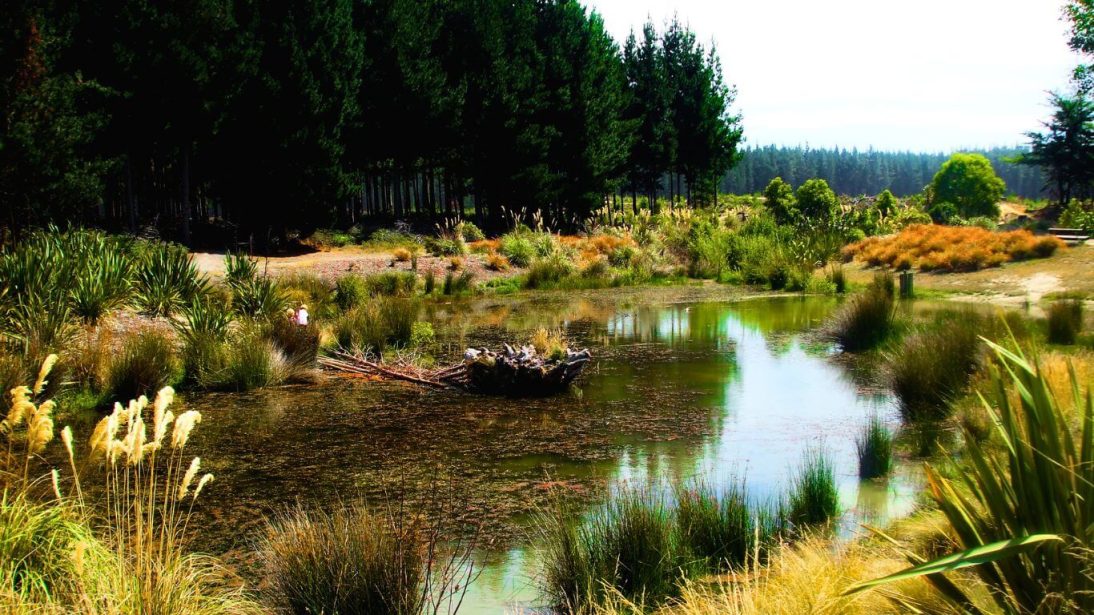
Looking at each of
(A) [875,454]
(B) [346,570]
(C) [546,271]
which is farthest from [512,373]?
(C) [546,271]

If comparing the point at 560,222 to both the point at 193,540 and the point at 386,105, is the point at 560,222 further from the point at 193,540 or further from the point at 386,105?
the point at 193,540

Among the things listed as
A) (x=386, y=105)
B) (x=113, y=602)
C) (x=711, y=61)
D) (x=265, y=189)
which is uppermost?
(x=711, y=61)

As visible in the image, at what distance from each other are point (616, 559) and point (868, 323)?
30.1 feet

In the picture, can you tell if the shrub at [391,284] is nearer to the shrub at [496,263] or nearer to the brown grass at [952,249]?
the shrub at [496,263]

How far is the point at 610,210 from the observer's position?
130 feet

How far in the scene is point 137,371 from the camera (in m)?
9.09

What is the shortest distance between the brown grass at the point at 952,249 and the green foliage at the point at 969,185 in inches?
1430

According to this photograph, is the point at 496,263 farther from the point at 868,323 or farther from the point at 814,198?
the point at 814,198

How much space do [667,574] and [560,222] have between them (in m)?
34.8

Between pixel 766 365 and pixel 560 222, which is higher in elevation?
pixel 560 222

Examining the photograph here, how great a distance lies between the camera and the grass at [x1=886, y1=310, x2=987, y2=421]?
7.97 meters

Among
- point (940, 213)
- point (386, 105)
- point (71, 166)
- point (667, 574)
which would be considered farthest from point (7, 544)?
point (940, 213)

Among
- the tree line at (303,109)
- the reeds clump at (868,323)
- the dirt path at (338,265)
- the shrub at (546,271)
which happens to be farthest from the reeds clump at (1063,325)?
the tree line at (303,109)

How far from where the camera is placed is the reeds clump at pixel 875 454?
6.36 m
